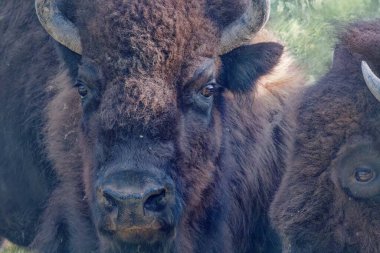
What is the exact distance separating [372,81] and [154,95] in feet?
4.92

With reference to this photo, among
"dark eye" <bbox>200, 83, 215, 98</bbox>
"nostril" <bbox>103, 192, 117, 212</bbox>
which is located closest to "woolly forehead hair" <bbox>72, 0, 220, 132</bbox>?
"dark eye" <bbox>200, 83, 215, 98</bbox>

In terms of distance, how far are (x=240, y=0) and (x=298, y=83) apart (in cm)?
154

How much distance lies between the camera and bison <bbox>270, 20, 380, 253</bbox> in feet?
21.0

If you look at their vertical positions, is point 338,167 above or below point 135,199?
above

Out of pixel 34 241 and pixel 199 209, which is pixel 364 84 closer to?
pixel 199 209

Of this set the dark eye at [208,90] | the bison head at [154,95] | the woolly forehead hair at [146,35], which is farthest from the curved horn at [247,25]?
the dark eye at [208,90]

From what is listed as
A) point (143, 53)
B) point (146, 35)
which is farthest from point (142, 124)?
point (146, 35)

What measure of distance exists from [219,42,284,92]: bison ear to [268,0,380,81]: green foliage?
156 inches

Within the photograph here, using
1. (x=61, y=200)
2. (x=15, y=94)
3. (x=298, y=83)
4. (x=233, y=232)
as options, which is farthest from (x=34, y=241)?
(x=298, y=83)

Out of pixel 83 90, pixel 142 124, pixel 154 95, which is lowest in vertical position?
pixel 83 90

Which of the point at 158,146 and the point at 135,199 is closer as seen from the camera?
the point at 135,199

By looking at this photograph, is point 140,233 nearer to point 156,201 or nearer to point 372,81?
point 156,201

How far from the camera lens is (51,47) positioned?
8680 millimetres

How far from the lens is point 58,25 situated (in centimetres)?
748
